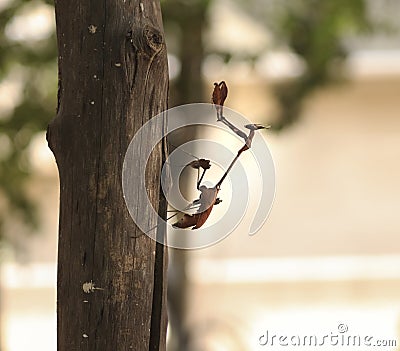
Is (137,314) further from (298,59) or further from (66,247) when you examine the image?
(298,59)

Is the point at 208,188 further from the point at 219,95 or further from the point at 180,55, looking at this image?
the point at 180,55

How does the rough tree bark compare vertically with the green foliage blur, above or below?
below

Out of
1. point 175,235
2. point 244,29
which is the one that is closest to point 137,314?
point 175,235

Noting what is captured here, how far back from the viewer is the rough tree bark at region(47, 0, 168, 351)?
98 cm

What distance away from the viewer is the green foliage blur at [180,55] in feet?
7.98

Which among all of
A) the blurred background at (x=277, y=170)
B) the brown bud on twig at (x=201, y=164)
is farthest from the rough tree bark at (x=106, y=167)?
the blurred background at (x=277, y=170)

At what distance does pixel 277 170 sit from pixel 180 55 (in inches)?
90.0

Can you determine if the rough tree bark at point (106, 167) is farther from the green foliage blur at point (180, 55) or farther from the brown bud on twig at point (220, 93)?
the green foliage blur at point (180, 55)

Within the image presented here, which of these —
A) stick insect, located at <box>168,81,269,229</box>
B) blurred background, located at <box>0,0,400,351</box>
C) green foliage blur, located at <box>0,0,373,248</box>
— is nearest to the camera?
stick insect, located at <box>168,81,269,229</box>

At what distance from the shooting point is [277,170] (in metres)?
4.86

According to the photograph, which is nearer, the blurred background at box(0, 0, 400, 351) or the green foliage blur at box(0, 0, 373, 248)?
the green foliage blur at box(0, 0, 373, 248)

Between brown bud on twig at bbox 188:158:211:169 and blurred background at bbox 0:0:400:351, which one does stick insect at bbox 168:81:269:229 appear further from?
blurred background at bbox 0:0:400:351

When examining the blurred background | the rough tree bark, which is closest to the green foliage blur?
the blurred background

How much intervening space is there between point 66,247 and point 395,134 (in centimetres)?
436
